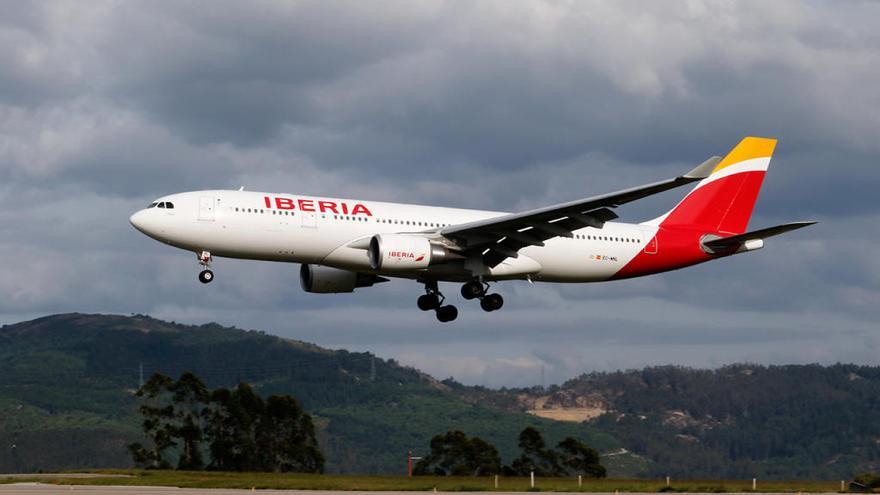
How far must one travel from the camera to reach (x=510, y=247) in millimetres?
56625

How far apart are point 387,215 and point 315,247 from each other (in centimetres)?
386

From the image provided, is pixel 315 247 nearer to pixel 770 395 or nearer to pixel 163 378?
pixel 163 378

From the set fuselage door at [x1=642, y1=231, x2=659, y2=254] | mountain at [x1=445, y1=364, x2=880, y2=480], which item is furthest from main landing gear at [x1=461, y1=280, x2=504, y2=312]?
mountain at [x1=445, y1=364, x2=880, y2=480]

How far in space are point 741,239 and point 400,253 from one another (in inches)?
690

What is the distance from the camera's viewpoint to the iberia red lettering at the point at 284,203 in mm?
53438

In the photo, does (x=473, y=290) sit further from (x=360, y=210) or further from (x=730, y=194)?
(x=730, y=194)

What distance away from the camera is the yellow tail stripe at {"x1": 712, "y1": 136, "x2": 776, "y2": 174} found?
66.4 metres

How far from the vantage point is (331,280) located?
6066cm

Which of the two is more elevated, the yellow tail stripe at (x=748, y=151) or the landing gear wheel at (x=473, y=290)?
the yellow tail stripe at (x=748, y=151)

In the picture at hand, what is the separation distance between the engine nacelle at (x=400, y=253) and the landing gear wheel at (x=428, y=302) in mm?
7982

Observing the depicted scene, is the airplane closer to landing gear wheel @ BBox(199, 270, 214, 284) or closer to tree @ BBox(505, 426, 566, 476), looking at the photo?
landing gear wheel @ BBox(199, 270, 214, 284)

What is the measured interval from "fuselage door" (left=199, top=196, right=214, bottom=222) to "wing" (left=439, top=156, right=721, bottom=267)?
9879 millimetres

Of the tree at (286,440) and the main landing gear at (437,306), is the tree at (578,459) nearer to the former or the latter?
the tree at (286,440)

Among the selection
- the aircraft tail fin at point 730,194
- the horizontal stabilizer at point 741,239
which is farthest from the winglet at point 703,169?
the aircraft tail fin at point 730,194
